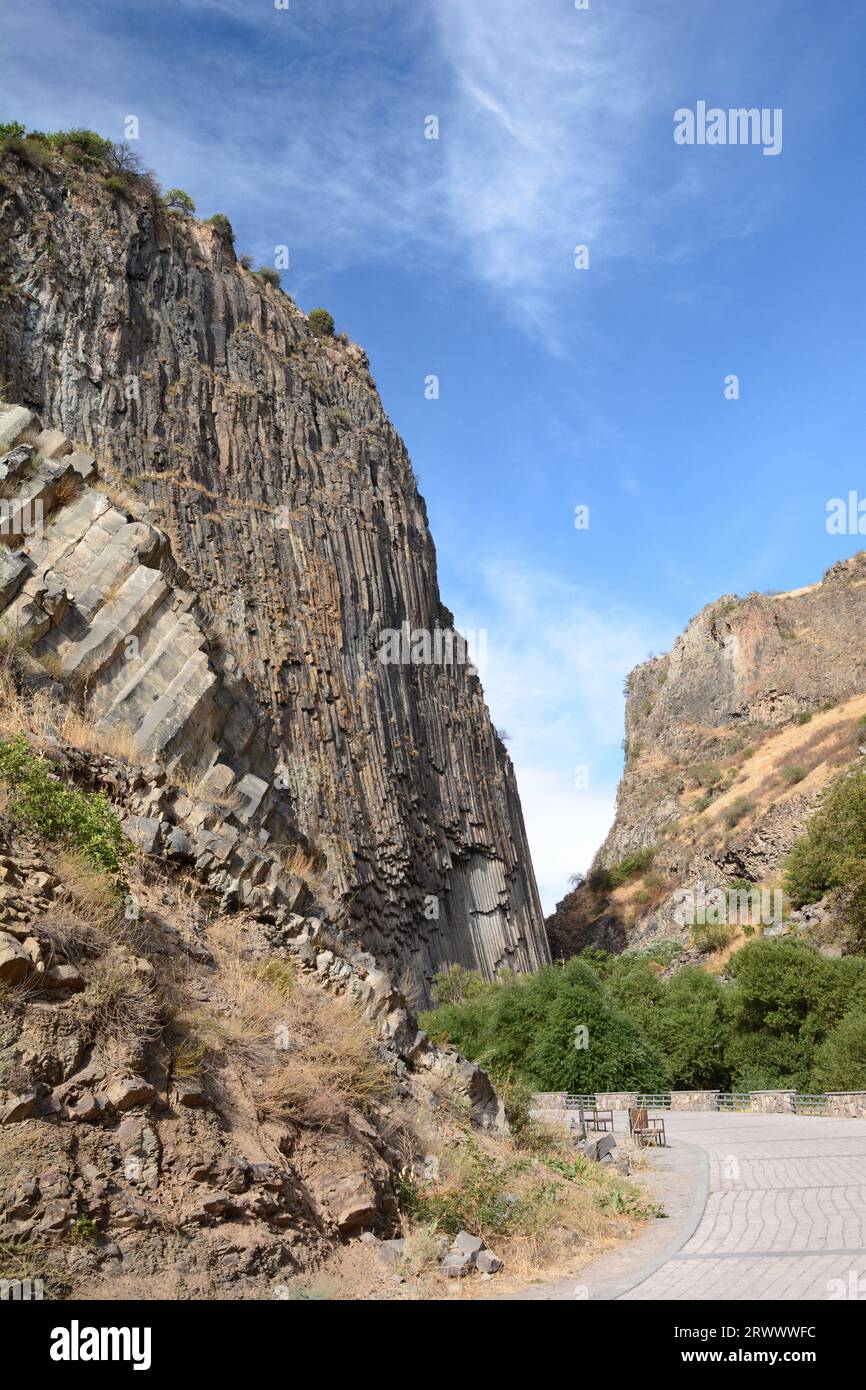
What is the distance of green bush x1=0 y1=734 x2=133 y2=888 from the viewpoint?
7.21 m

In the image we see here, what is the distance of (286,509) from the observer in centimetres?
3931

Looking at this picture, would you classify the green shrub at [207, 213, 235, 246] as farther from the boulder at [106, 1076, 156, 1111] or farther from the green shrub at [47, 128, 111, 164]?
the boulder at [106, 1076, 156, 1111]

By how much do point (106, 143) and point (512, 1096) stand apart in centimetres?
4096

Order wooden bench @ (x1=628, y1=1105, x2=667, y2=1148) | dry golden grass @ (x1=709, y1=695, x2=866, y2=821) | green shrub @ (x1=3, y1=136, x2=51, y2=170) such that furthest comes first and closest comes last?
dry golden grass @ (x1=709, y1=695, x2=866, y2=821), green shrub @ (x1=3, y1=136, x2=51, y2=170), wooden bench @ (x1=628, y1=1105, x2=667, y2=1148)

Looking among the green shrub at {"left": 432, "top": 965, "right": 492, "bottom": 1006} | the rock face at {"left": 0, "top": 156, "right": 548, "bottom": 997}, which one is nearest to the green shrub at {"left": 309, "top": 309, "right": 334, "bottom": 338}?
the rock face at {"left": 0, "top": 156, "right": 548, "bottom": 997}

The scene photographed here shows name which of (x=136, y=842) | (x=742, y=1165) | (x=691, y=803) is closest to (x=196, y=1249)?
(x=136, y=842)

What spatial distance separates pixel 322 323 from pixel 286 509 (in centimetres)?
1581

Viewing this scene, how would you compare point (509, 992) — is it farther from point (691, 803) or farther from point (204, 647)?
point (691, 803)

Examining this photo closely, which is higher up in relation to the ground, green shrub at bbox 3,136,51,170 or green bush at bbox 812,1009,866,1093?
green shrub at bbox 3,136,51,170

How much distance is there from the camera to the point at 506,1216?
26.4 feet

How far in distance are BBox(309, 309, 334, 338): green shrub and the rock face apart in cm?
275

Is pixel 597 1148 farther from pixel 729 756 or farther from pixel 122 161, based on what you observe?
pixel 729 756

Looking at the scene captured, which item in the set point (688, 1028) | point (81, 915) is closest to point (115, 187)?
point (688, 1028)

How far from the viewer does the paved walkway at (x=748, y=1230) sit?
684cm
